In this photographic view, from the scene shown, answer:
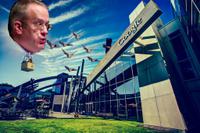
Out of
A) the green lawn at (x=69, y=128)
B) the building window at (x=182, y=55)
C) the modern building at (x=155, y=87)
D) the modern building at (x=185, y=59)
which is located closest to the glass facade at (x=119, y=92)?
the modern building at (x=155, y=87)

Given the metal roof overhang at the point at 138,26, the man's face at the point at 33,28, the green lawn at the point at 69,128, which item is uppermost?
the metal roof overhang at the point at 138,26

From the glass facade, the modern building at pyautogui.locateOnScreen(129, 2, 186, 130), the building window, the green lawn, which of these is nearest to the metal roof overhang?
the modern building at pyautogui.locateOnScreen(129, 2, 186, 130)

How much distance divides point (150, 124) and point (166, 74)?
423 centimetres

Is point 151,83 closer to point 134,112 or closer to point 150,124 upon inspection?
point 150,124

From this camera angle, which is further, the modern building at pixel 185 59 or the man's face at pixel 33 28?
the modern building at pixel 185 59

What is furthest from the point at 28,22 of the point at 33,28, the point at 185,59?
the point at 185,59

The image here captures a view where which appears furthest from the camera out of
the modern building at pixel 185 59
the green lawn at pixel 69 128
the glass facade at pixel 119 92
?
the glass facade at pixel 119 92

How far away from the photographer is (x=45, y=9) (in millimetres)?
1063

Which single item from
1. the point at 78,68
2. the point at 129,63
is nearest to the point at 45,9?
the point at 129,63

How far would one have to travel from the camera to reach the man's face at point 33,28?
40.8 inches

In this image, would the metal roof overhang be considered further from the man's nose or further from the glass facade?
the man's nose

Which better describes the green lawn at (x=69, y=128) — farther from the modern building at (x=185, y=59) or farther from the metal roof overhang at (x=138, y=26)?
the metal roof overhang at (x=138, y=26)

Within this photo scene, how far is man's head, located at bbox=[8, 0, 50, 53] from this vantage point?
1023 mm

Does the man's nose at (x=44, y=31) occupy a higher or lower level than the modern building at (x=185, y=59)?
lower
